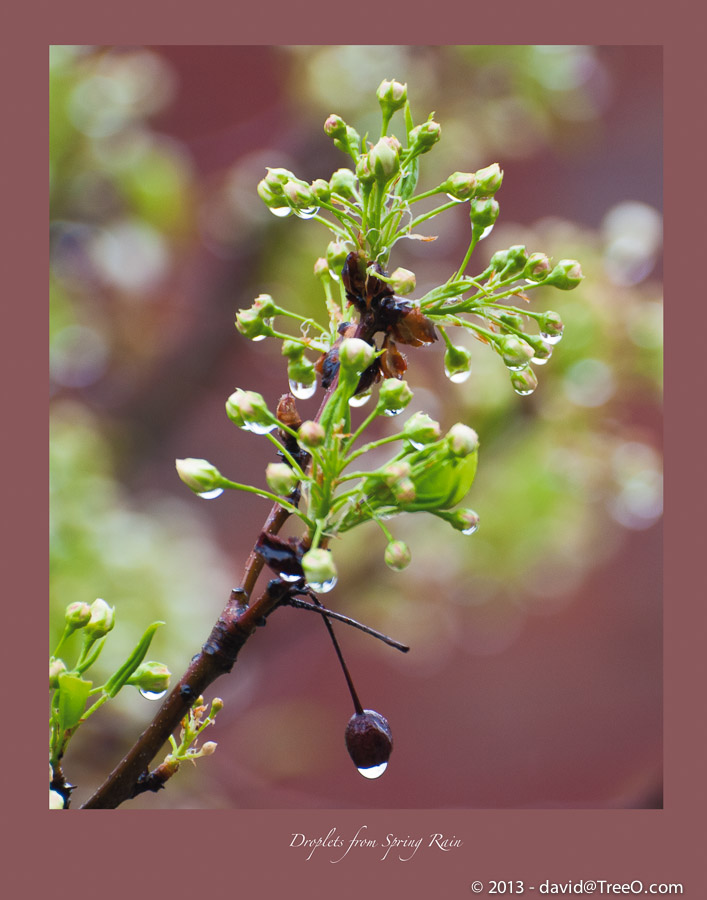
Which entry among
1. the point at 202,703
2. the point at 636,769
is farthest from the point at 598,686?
the point at 202,703

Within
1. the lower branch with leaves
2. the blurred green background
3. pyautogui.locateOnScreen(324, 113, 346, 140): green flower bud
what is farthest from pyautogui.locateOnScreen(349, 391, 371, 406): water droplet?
the blurred green background

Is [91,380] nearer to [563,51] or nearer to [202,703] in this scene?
[563,51]

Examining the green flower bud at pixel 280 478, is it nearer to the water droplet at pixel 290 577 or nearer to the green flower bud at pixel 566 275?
the water droplet at pixel 290 577

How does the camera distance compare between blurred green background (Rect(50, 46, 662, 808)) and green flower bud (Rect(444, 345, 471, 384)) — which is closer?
green flower bud (Rect(444, 345, 471, 384))

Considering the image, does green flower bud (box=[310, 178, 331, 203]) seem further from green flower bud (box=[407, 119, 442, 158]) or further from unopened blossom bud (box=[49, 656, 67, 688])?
unopened blossom bud (box=[49, 656, 67, 688])

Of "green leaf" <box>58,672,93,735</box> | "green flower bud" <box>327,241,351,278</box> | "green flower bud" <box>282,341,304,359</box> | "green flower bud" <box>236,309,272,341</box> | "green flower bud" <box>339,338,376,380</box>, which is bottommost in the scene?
"green leaf" <box>58,672,93,735</box>
